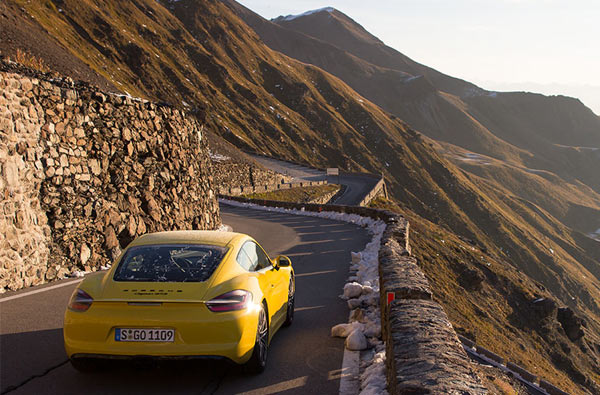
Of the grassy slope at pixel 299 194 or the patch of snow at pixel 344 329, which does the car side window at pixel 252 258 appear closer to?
the patch of snow at pixel 344 329

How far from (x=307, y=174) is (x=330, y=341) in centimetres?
7514

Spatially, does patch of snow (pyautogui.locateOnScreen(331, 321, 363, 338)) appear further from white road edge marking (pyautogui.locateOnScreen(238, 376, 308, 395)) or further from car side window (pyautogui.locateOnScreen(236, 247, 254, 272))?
car side window (pyautogui.locateOnScreen(236, 247, 254, 272))

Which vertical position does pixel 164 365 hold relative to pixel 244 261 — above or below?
below

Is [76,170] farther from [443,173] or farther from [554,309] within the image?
[443,173]

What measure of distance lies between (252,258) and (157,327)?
1.82 meters

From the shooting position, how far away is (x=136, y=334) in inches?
189

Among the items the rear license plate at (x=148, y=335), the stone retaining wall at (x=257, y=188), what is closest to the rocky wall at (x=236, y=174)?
the stone retaining wall at (x=257, y=188)

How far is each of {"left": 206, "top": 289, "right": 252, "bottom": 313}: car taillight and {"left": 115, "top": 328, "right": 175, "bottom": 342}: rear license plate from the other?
0.42 m

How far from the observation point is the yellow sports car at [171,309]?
4797 millimetres

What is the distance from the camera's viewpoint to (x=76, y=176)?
37.8ft

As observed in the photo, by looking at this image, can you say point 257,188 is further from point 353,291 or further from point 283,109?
point 283,109

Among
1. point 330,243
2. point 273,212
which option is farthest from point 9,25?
point 330,243

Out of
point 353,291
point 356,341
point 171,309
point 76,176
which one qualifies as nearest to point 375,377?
point 356,341

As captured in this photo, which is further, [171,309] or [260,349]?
[260,349]
